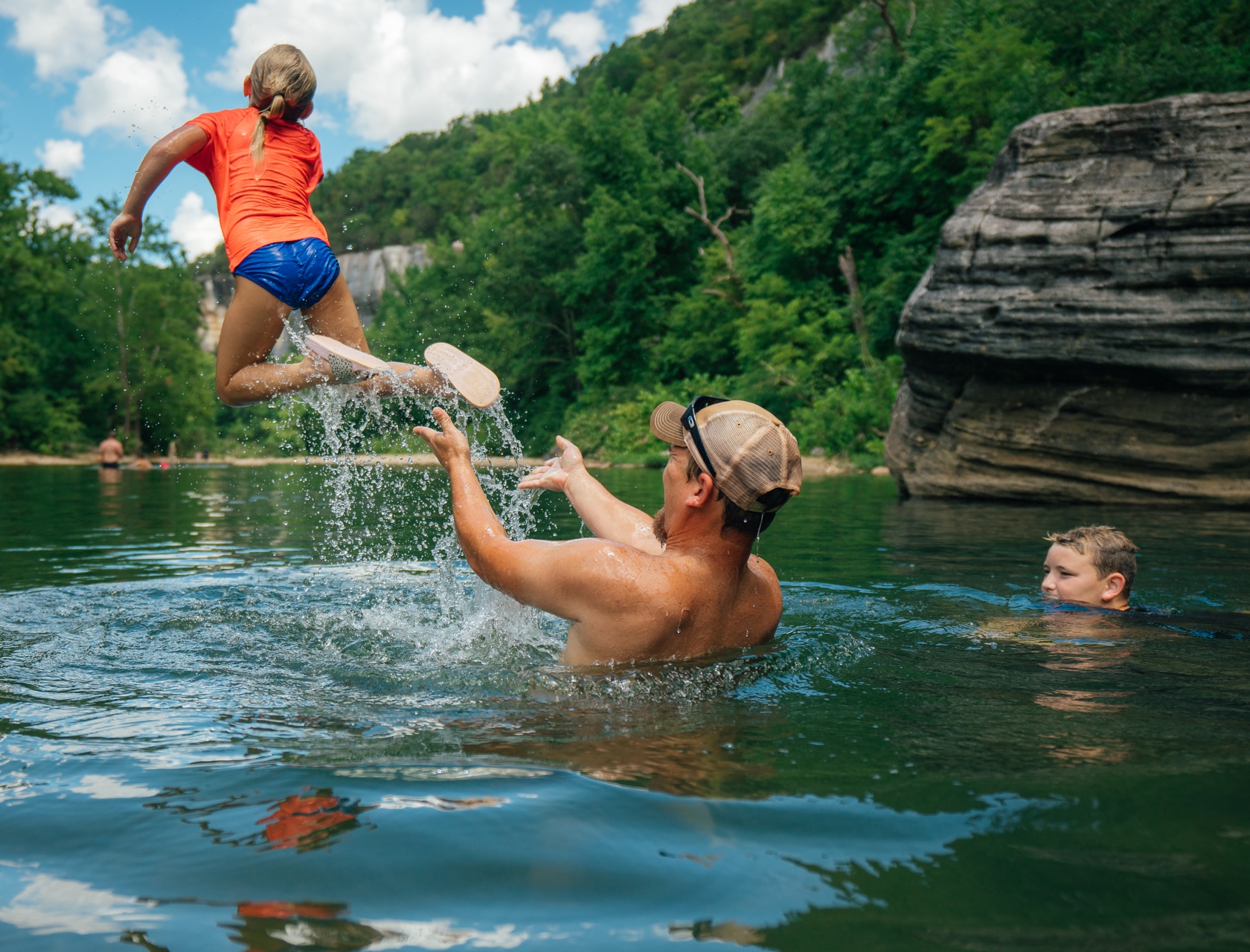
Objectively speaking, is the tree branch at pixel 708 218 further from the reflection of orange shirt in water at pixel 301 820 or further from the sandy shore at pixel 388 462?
the reflection of orange shirt in water at pixel 301 820

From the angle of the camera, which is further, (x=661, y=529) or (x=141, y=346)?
(x=141, y=346)

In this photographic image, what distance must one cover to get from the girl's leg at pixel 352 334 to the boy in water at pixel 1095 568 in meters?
3.60

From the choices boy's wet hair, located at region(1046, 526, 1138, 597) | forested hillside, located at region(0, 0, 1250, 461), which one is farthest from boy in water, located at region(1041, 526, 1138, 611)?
forested hillside, located at region(0, 0, 1250, 461)

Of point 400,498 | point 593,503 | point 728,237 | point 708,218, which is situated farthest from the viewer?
point 708,218

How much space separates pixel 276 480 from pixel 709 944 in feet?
75.1

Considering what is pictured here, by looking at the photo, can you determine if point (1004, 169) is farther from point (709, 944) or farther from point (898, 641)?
point (709, 944)

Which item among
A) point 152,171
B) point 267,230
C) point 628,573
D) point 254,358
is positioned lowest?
point 628,573

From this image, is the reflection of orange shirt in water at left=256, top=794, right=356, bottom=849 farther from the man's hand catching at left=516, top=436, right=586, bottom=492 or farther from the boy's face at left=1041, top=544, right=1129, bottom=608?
the boy's face at left=1041, top=544, right=1129, bottom=608

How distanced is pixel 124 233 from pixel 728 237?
36.3 m

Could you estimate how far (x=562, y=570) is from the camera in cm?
334

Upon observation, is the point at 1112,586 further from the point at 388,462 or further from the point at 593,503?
the point at 388,462

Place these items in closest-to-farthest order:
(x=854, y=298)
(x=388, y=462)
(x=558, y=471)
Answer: (x=558, y=471), (x=388, y=462), (x=854, y=298)

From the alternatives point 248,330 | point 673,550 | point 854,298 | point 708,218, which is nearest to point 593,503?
point 673,550

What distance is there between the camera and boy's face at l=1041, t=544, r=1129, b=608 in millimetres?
5473
